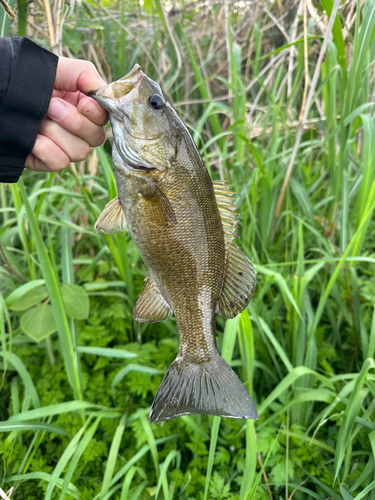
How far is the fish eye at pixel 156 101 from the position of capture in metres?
1.07

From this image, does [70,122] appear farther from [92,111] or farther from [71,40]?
[71,40]

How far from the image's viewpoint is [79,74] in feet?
4.13

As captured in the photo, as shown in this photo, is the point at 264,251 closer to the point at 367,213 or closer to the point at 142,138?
the point at 367,213

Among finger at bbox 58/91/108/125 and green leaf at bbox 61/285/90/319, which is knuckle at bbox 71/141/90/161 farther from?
green leaf at bbox 61/285/90/319

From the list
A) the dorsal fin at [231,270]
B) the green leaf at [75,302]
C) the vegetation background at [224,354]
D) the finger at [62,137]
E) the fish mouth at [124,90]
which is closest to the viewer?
the fish mouth at [124,90]

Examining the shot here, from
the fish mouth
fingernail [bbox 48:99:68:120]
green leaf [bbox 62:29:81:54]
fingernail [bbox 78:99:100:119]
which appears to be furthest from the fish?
green leaf [bbox 62:29:81:54]

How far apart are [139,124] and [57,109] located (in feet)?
1.19

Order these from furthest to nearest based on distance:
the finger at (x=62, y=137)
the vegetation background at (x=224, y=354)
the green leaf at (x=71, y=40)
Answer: the green leaf at (x=71, y=40) < the vegetation background at (x=224, y=354) < the finger at (x=62, y=137)

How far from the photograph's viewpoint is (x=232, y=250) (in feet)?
3.89

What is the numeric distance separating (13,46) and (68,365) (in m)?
1.21

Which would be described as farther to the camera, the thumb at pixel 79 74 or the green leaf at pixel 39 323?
the green leaf at pixel 39 323

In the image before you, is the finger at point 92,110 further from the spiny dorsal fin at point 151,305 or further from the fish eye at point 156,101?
A: the spiny dorsal fin at point 151,305

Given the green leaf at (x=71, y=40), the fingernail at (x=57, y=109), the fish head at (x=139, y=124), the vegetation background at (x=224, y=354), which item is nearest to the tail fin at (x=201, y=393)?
the vegetation background at (x=224, y=354)

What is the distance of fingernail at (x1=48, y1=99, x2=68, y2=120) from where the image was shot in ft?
4.08
